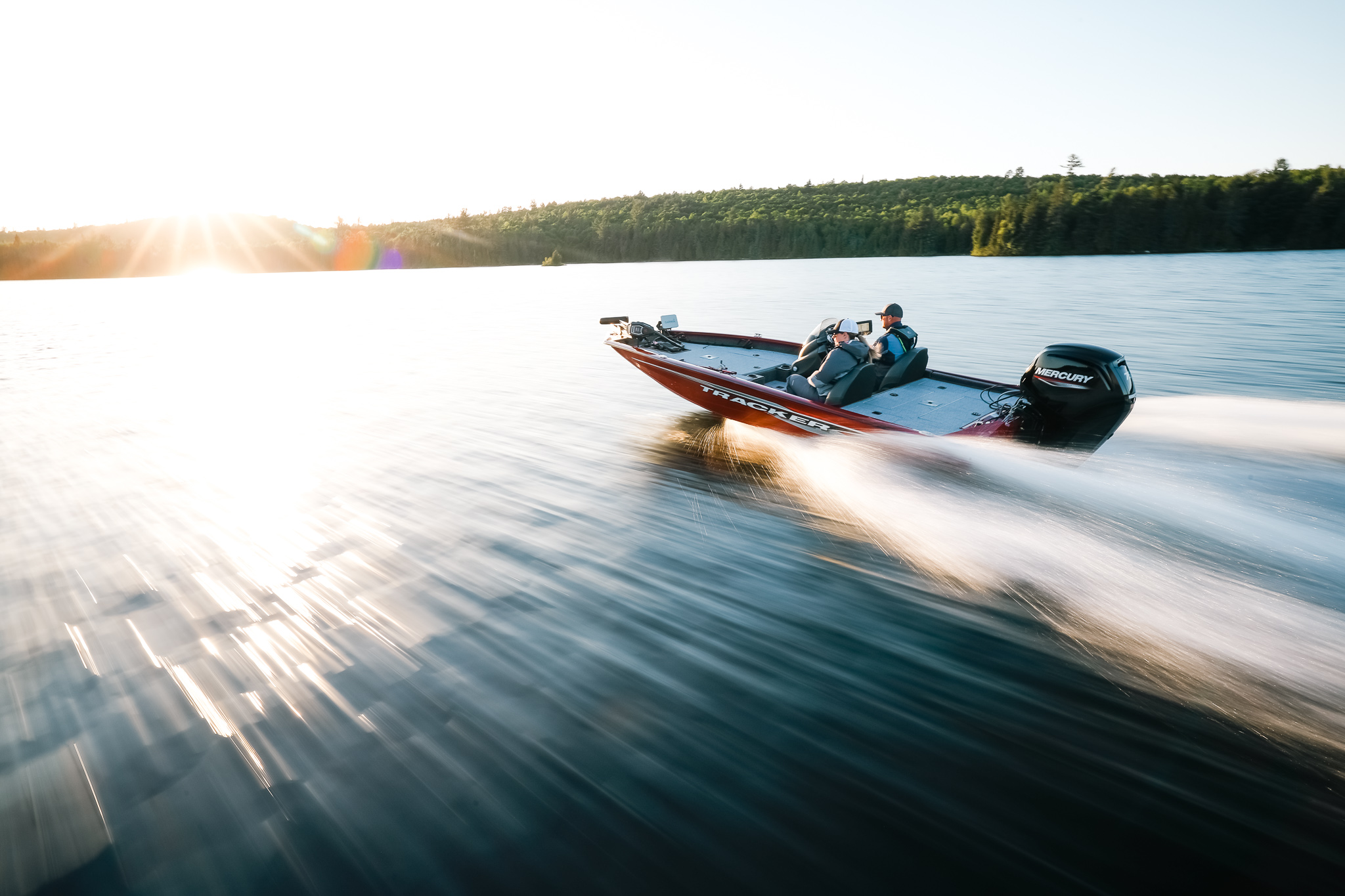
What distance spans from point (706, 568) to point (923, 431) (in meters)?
2.87

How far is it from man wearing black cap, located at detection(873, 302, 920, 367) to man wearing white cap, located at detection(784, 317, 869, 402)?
390mm

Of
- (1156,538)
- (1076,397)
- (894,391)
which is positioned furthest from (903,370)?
(1156,538)

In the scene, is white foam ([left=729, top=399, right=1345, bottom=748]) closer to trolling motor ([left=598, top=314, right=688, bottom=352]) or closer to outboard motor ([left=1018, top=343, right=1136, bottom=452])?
outboard motor ([left=1018, top=343, right=1136, bottom=452])

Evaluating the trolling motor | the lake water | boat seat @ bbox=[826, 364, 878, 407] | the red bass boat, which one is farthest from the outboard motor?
the trolling motor

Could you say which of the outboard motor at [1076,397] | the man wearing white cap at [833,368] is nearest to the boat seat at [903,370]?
the man wearing white cap at [833,368]

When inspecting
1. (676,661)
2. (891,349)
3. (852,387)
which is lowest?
(676,661)

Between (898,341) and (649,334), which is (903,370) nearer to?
(898,341)

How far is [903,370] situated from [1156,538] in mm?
3290

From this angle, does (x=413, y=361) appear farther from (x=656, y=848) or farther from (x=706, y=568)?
(x=656, y=848)

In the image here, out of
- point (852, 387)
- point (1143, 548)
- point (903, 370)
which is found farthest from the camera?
point (903, 370)

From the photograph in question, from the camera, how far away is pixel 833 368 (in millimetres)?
7605

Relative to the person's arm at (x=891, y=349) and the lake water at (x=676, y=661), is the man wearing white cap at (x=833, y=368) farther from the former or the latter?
the lake water at (x=676, y=661)

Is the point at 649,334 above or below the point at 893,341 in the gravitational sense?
below

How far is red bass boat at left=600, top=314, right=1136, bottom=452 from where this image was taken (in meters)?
6.05
